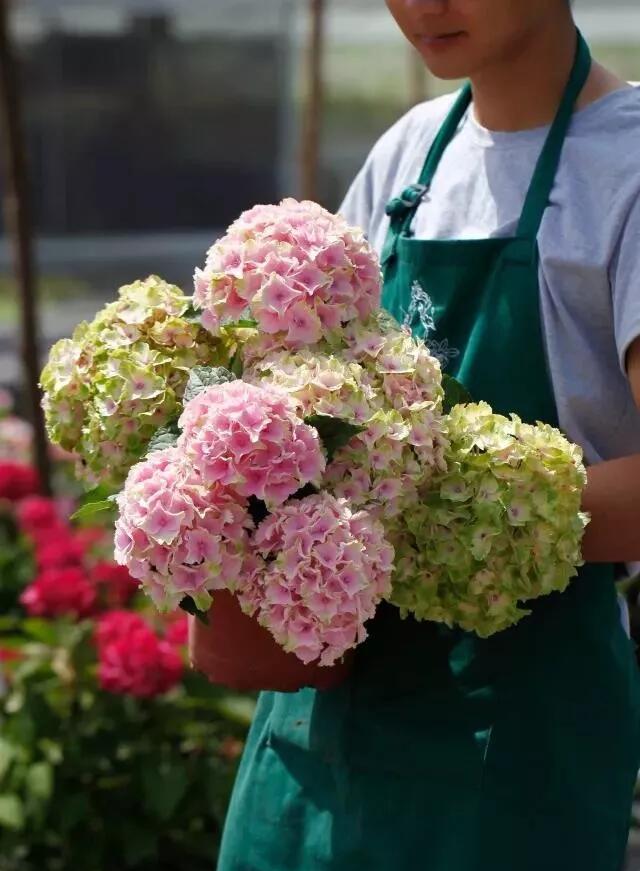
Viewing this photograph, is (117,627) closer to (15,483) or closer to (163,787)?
(163,787)

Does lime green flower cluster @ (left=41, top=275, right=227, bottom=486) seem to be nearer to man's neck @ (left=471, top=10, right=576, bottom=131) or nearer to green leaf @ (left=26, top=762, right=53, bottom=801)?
man's neck @ (left=471, top=10, right=576, bottom=131)

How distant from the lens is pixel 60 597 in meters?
3.28

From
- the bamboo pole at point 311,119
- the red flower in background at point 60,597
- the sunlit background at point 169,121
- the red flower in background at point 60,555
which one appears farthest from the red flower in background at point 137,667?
the sunlit background at point 169,121

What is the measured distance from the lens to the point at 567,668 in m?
1.63

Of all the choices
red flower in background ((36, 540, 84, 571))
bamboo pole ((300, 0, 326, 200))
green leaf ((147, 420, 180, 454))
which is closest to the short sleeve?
green leaf ((147, 420, 180, 454))

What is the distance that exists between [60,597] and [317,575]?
6.65ft

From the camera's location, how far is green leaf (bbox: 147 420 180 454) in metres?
1.44

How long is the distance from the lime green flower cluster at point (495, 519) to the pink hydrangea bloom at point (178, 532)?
20cm

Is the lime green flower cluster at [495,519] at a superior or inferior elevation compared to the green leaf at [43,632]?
superior

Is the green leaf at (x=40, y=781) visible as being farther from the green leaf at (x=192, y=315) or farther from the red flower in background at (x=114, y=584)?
the green leaf at (x=192, y=315)

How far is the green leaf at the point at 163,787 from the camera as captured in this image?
9.55 ft

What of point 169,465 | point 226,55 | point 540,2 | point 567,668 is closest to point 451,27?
point 540,2

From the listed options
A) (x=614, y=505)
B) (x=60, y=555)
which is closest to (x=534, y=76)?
(x=614, y=505)

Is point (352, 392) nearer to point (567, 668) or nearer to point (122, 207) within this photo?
point (567, 668)
